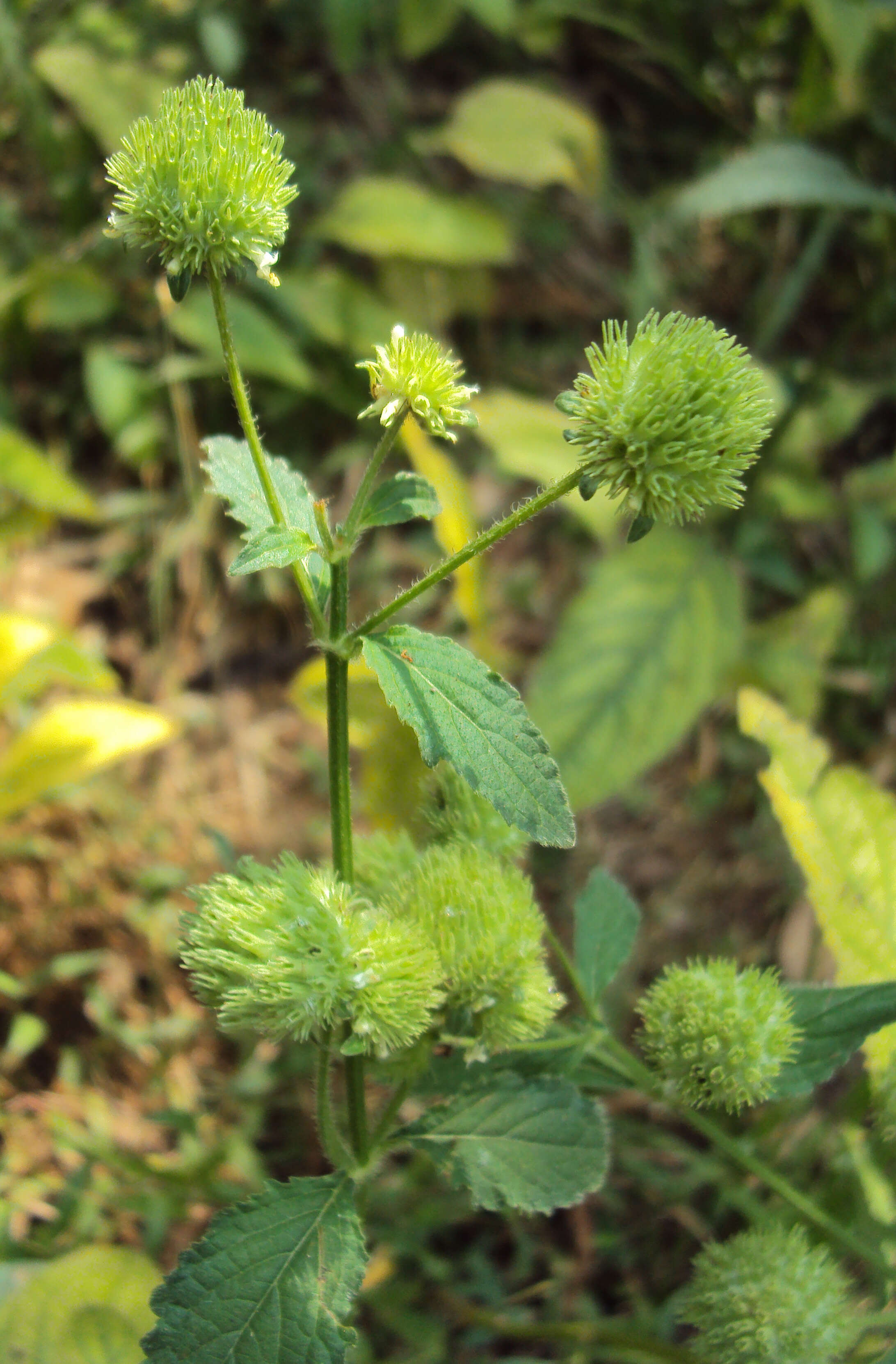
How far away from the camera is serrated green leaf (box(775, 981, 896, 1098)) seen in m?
1.10

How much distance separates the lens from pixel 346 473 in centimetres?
250

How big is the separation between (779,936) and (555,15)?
2369 millimetres

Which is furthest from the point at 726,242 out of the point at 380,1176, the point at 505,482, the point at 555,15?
the point at 380,1176

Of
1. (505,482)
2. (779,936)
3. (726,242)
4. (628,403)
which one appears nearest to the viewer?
(628,403)

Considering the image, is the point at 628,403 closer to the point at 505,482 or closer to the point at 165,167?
the point at 165,167

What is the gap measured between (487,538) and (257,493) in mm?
308

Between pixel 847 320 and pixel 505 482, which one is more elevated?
pixel 847 320

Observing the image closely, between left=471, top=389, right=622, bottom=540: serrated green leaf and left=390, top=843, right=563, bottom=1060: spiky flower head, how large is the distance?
1.28m

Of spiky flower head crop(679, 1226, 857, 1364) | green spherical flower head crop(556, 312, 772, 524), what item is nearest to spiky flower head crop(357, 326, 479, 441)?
green spherical flower head crop(556, 312, 772, 524)

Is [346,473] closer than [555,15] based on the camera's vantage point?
Yes

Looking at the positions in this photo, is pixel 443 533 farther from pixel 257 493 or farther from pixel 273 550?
pixel 273 550

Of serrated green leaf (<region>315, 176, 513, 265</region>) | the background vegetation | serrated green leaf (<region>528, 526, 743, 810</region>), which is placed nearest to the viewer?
the background vegetation

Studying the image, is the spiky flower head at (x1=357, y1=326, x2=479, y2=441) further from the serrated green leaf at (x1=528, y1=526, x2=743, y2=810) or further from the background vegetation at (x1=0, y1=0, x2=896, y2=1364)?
the serrated green leaf at (x1=528, y1=526, x2=743, y2=810)

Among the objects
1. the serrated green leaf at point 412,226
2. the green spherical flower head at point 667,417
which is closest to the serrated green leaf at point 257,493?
the green spherical flower head at point 667,417
